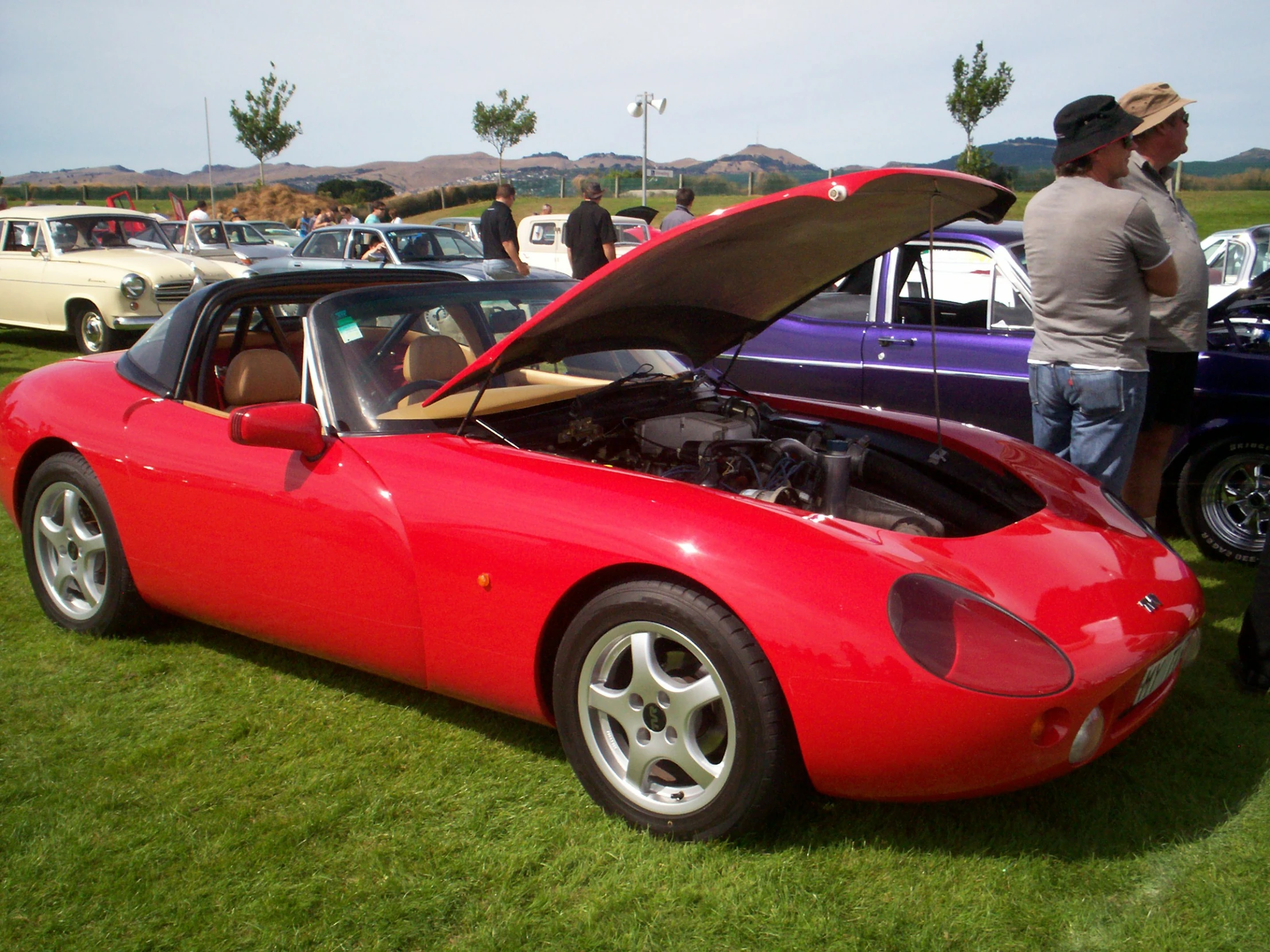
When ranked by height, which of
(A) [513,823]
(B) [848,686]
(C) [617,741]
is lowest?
(A) [513,823]

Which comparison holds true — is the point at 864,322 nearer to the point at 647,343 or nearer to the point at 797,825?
the point at 647,343

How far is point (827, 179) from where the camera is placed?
2.29 meters

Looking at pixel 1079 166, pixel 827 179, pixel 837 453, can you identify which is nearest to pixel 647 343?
pixel 837 453

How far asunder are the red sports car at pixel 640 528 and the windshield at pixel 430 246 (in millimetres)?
9623

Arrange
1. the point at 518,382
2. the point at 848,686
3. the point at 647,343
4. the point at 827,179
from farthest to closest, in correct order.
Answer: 1. the point at 647,343
2. the point at 518,382
3. the point at 827,179
4. the point at 848,686

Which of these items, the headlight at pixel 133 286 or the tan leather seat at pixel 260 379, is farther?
the headlight at pixel 133 286

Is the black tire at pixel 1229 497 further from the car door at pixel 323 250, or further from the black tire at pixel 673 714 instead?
the car door at pixel 323 250

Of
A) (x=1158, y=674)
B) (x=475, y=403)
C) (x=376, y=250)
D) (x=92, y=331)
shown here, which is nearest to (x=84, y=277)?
(x=92, y=331)

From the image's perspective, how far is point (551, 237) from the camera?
17438 millimetres

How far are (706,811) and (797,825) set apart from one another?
0.97 ft

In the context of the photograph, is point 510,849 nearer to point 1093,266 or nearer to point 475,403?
point 475,403

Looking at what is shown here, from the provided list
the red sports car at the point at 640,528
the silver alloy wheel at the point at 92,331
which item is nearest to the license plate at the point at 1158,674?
the red sports car at the point at 640,528

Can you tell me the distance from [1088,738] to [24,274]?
13.0m

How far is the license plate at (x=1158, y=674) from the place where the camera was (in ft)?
7.65
